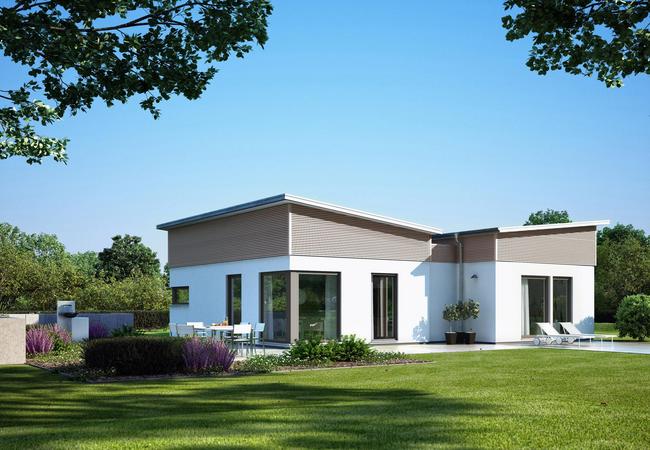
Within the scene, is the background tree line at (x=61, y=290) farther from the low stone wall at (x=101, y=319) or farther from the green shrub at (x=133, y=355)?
the green shrub at (x=133, y=355)

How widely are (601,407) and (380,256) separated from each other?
14.1 m

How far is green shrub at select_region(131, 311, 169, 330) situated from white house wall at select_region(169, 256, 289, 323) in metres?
11.3

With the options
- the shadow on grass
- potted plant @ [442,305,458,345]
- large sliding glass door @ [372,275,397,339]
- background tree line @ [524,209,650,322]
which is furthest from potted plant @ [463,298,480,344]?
background tree line @ [524,209,650,322]

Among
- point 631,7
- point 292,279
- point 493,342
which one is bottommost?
point 493,342

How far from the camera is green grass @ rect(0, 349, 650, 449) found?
7637 mm

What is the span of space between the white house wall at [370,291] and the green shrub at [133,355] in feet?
25.3

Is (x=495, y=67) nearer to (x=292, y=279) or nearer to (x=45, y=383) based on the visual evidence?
(x=292, y=279)

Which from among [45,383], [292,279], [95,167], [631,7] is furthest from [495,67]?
[95,167]

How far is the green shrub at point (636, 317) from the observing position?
1001 inches

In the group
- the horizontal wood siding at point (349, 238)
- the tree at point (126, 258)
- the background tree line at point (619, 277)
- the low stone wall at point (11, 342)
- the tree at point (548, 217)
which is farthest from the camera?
the tree at point (548, 217)

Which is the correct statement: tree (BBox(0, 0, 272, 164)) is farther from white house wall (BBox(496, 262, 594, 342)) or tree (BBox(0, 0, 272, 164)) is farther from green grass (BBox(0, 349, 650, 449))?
white house wall (BBox(496, 262, 594, 342))

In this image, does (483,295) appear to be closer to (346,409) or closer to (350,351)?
(350,351)

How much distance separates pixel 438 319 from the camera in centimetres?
2531

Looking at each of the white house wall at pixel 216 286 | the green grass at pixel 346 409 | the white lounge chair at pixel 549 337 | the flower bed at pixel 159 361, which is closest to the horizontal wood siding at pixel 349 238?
the white house wall at pixel 216 286
